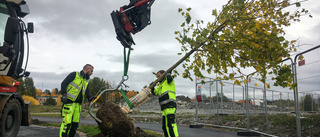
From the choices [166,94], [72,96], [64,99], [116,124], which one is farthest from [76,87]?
[166,94]

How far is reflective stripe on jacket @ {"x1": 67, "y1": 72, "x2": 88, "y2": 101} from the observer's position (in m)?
6.35

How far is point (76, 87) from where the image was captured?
6426mm

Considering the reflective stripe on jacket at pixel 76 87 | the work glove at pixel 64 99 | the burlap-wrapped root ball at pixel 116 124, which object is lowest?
the burlap-wrapped root ball at pixel 116 124

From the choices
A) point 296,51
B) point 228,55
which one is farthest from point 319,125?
point 228,55

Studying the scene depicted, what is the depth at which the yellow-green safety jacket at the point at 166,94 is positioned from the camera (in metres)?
6.39

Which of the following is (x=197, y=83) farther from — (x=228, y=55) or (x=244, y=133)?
(x=228, y=55)

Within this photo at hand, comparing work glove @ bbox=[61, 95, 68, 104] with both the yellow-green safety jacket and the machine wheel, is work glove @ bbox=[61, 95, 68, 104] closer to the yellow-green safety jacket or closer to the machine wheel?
the machine wheel

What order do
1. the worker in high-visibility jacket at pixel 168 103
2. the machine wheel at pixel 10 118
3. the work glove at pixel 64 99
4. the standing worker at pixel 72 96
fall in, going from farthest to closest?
the worker in high-visibility jacket at pixel 168 103, the standing worker at pixel 72 96, the work glove at pixel 64 99, the machine wheel at pixel 10 118

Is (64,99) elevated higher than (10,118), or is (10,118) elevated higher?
(64,99)

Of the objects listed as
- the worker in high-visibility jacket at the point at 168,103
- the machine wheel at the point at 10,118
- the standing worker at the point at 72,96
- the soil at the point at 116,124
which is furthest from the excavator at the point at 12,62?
the worker in high-visibility jacket at the point at 168,103

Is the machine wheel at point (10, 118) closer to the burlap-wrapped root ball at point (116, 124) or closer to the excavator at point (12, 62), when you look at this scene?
the excavator at point (12, 62)

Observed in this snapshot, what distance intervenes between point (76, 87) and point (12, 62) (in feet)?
5.07

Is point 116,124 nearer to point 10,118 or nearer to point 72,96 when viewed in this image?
point 72,96

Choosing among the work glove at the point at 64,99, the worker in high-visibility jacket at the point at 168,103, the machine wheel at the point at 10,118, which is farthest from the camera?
the worker in high-visibility jacket at the point at 168,103
